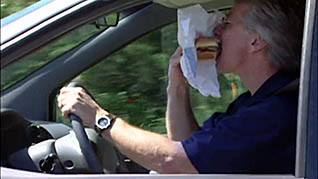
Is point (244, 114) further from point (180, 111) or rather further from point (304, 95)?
point (180, 111)

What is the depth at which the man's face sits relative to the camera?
2.96 m

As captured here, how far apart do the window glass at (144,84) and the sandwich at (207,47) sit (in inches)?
6.5

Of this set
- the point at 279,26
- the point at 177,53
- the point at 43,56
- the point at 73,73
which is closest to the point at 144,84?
the point at 177,53

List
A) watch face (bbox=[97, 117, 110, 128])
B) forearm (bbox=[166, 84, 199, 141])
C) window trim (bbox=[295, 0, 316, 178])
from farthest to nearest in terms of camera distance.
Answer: forearm (bbox=[166, 84, 199, 141])
watch face (bbox=[97, 117, 110, 128])
window trim (bbox=[295, 0, 316, 178])

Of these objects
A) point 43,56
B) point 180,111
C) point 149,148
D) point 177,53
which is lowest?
point 180,111

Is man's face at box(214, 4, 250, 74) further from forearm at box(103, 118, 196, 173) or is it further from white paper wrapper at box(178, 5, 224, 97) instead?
forearm at box(103, 118, 196, 173)

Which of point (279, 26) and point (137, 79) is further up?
point (279, 26)

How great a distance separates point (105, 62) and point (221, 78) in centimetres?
47

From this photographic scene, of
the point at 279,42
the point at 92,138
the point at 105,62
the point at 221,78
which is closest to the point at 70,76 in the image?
the point at 105,62

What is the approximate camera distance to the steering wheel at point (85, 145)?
2855 millimetres

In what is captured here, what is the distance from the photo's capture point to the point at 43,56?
9.33 ft

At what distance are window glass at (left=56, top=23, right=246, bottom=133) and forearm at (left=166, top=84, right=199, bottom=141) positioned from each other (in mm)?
24

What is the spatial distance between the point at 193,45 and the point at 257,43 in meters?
0.22

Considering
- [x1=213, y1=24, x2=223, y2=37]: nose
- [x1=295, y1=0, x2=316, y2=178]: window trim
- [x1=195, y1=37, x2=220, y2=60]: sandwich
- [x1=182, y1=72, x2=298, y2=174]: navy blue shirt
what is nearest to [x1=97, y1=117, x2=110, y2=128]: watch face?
[x1=182, y1=72, x2=298, y2=174]: navy blue shirt
